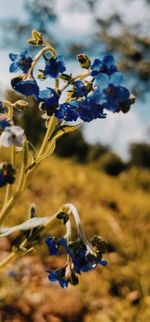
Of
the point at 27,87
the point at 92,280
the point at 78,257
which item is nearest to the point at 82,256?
the point at 78,257

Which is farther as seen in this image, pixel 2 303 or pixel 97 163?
pixel 97 163

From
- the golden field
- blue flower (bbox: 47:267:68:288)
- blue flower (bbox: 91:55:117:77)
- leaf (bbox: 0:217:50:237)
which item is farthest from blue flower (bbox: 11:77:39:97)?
the golden field

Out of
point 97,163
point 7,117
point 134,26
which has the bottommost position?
point 97,163

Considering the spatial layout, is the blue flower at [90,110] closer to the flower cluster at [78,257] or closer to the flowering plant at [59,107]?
the flowering plant at [59,107]

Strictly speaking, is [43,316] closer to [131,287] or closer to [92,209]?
[131,287]

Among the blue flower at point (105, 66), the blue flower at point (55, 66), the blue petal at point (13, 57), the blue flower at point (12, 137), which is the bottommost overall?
the blue flower at point (12, 137)

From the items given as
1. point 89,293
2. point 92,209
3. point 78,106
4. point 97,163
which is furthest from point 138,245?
point 97,163

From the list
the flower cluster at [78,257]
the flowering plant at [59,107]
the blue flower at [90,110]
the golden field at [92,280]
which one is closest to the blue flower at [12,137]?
the flowering plant at [59,107]
